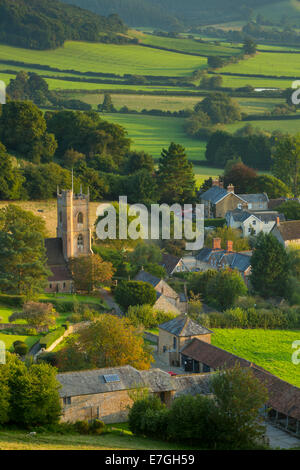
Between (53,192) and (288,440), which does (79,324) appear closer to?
(288,440)

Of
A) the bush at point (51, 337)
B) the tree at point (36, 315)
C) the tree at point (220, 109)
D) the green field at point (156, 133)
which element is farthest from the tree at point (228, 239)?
the tree at point (220, 109)

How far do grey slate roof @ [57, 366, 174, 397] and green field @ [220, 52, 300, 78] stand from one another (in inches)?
4424

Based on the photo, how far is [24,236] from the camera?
61.3m

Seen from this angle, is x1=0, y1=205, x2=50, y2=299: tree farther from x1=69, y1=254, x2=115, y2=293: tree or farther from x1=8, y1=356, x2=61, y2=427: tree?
x1=8, y1=356, x2=61, y2=427: tree

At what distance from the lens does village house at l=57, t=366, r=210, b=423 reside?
130 ft

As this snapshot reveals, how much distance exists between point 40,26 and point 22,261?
4016 inches

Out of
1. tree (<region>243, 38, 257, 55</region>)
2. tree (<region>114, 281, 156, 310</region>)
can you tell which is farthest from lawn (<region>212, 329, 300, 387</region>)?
tree (<region>243, 38, 257, 55</region>)

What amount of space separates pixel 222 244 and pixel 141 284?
16.3 meters

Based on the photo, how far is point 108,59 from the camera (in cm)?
15612

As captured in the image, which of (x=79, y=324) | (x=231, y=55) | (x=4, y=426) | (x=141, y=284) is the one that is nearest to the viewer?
(x=4, y=426)

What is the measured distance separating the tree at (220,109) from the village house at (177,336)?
74566 mm

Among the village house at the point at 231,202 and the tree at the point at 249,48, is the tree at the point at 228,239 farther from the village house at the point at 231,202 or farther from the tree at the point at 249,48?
the tree at the point at 249,48

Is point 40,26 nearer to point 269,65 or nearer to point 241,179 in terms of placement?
point 269,65

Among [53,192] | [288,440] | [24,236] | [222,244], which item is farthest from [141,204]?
[288,440]
